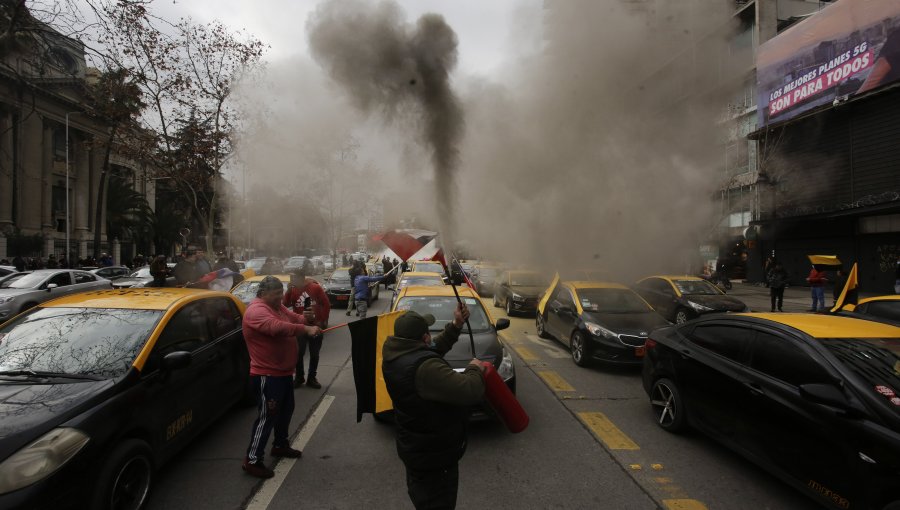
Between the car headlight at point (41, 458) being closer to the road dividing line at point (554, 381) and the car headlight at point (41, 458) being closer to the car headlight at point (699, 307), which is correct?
the road dividing line at point (554, 381)

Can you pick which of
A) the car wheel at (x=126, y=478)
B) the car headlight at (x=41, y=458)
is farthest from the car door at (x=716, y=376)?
the car headlight at (x=41, y=458)

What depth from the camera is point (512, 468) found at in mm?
3555

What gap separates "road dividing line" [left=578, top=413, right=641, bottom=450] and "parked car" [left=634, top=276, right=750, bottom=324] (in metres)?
6.24

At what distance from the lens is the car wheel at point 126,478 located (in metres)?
2.47

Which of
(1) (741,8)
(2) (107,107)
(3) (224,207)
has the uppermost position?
(1) (741,8)

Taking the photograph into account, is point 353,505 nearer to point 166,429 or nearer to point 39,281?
point 166,429

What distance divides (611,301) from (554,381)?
224cm

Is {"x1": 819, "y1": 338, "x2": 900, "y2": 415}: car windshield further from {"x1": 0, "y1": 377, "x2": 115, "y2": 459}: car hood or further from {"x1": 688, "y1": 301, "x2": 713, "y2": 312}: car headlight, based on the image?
{"x1": 688, "y1": 301, "x2": 713, "y2": 312}: car headlight

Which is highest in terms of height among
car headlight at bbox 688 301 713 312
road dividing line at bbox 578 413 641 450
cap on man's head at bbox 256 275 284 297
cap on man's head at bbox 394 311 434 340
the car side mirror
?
cap on man's head at bbox 256 275 284 297

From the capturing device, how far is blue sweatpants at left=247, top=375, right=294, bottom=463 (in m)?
3.33

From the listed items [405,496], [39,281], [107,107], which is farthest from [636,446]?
[107,107]

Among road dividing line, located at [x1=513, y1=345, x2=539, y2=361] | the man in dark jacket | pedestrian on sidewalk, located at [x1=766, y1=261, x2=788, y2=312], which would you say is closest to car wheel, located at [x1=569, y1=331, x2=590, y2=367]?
road dividing line, located at [x1=513, y1=345, x2=539, y2=361]

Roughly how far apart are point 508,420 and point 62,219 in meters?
43.4

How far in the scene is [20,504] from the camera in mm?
2086
